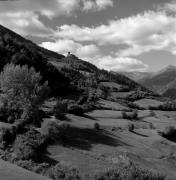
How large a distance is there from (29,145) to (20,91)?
20.3 meters

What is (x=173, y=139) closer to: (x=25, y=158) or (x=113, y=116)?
(x=113, y=116)

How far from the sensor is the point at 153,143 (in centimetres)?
6028

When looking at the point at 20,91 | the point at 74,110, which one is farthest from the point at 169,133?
the point at 20,91

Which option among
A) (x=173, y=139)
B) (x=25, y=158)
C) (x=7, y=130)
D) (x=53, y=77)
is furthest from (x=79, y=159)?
(x=53, y=77)

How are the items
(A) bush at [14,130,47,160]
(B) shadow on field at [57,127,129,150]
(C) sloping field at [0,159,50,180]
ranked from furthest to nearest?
(B) shadow on field at [57,127,129,150]
(A) bush at [14,130,47,160]
(C) sloping field at [0,159,50,180]

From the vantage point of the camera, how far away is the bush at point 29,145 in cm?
3366

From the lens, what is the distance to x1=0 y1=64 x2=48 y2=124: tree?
54.5 metres

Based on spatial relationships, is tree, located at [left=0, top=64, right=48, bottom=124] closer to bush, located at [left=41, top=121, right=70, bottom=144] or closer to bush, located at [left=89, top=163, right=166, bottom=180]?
bush, located at [left=41, top=121, right=70, bottom=144]

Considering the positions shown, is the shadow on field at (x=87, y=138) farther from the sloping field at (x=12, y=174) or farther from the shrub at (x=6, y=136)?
the sloping field at (x=12, y=174)

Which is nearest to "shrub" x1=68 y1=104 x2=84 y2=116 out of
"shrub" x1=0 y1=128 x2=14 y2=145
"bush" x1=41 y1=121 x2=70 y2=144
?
"bush" x1=41 y1=121 x2=70 y2=144

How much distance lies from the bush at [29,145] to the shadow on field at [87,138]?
200 inches

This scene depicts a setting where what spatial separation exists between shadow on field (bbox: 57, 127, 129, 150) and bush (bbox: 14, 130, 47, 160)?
200 inches

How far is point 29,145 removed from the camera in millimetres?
37344

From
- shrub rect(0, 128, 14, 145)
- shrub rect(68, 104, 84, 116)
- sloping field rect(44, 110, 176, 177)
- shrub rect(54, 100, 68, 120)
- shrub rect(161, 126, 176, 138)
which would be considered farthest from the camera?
shrub rect(68, 104, 84, 116)
